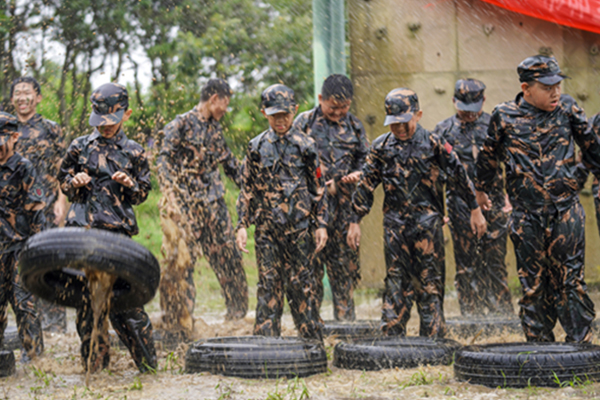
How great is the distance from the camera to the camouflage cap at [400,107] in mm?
7323

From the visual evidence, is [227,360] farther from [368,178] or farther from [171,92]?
[171,92]

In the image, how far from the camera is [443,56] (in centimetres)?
1191

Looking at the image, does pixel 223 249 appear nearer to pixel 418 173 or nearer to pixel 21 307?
pixel 21 307

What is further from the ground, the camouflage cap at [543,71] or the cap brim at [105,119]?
the camouflage cap at [543,71]

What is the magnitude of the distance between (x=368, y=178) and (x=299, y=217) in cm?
85

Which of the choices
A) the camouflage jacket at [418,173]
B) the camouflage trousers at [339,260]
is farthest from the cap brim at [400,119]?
the camouflage trousers at [339,260]

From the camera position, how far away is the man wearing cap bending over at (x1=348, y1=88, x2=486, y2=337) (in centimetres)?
730

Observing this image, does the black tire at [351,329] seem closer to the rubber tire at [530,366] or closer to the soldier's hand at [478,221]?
the soldier's hand at [478,221]

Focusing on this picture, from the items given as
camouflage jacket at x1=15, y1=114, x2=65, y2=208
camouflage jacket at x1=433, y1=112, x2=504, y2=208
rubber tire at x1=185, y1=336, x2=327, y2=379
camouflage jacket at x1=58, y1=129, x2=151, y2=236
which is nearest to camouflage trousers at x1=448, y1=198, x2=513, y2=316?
camouflage jacket at x1=433, y1=112, x2=504, y2=208

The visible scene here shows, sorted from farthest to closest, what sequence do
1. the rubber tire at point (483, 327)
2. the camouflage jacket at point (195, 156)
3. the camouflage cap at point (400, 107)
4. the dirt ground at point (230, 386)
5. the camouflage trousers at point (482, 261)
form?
1. the camouflage jacket at point (195, 156)
2. the camouflage trousers at point (482, 261)
3. the rubber tire at point (483, 327)
4. the camouflage cap at point (400, 107)
5. the dirt ground at point (230, 386)

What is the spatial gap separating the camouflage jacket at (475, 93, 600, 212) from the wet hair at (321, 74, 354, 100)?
9.12 feet

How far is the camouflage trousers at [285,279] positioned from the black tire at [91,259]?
1.48m

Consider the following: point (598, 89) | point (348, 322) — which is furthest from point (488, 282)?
point (598, 89)

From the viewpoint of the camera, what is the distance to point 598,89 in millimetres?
11664
